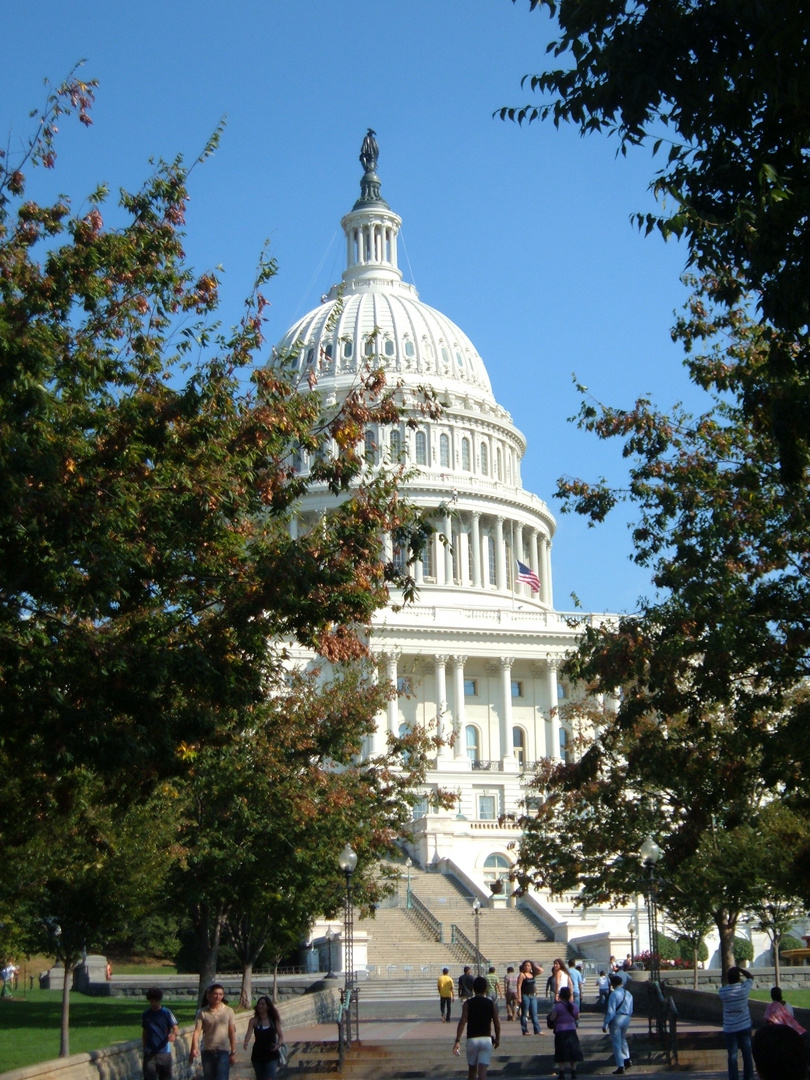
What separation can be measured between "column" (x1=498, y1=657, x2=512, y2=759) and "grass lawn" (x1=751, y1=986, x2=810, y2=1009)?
Result: 45.2 m

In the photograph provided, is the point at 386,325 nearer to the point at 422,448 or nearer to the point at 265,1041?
the point at 422,448

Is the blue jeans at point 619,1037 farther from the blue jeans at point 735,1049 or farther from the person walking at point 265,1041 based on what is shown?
the person walking at point 265,1041

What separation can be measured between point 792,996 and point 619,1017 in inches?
754

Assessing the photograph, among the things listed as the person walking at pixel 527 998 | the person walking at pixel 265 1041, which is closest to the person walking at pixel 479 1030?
the person walking at pixel 265 1041

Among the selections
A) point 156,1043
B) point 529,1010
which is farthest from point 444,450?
point 156,1043

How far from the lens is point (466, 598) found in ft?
329

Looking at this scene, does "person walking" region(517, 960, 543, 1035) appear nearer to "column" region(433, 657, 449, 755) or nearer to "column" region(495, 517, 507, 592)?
"column" region(433, 657, 449, 755)

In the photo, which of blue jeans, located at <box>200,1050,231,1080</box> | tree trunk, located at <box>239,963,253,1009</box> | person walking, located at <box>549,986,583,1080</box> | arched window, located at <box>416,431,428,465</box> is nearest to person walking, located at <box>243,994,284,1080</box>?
blue jeans, located at <box>200,1050,231,1080</box>

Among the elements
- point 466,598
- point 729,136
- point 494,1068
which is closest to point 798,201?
point 729,136

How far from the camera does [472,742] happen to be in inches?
3627

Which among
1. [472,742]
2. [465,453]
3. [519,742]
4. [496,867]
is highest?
[465,453]

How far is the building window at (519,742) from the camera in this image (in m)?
93.1

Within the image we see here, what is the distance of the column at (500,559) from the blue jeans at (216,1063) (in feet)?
286

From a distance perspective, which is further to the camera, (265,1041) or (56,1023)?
(56,1023)
